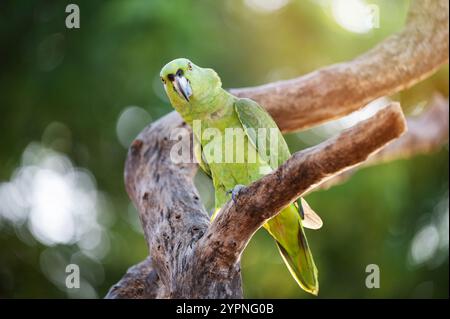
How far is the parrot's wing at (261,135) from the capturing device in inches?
98.6

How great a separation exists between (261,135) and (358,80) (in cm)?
105

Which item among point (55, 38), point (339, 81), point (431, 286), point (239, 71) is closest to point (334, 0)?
point (239, 71)

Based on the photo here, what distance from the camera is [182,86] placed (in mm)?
2309

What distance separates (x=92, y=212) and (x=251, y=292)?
4.65ft

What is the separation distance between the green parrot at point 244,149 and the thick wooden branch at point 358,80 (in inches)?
28.2

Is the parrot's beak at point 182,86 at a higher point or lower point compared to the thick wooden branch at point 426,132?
lower

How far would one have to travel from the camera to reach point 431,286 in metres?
5.58

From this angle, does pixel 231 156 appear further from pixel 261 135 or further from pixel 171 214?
pixel 171 214

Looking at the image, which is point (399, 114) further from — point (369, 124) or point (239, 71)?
point (239, 71)

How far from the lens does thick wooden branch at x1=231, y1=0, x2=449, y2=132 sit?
329 cm

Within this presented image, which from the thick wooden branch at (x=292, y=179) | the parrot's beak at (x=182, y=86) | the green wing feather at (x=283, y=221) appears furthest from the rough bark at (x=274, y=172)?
the parrot's beak at (x=182, y=86)

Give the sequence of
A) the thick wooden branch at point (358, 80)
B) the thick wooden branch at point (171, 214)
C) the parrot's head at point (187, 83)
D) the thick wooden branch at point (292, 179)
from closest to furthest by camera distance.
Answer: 1. the thick wooden branch at point (292, 179)
2. the thick wooden branch at point (171, 214)
3. the parrot's head at point (187, 83)
4. the thick wooden branch at point (358, 80)

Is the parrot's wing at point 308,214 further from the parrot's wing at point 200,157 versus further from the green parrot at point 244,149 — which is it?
the parrot's wing at point 200,157

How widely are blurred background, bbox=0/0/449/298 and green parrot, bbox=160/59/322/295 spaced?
3.93 ft
